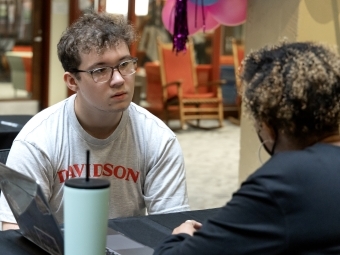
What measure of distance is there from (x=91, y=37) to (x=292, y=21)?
5.26 ft

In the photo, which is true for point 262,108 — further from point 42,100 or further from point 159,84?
point 159,84

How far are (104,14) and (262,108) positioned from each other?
1.01 meters

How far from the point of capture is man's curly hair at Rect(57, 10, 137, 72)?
1968 millimetres

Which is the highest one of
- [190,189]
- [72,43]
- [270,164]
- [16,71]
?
[72,43]

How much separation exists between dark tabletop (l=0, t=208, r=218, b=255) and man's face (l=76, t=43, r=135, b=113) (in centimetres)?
38

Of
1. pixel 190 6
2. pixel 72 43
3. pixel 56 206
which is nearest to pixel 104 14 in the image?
pixel 72 43

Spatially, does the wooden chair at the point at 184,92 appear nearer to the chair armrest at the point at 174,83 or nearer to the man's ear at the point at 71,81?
the chair armrest at the point at 174,83

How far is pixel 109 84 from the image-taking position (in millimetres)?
1956

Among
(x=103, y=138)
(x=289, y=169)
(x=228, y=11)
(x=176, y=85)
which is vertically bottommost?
(x=176, y=85)

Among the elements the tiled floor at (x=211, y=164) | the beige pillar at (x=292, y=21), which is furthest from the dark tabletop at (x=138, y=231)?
the tiled floor at (x=211, y=164)

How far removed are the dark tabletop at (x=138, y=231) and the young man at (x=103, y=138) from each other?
0.25m

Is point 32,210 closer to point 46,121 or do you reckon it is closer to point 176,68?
point 46,121

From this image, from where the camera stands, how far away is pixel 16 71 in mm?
7648

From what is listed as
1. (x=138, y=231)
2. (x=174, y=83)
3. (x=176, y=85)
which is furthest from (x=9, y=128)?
(x=176, y=85)
